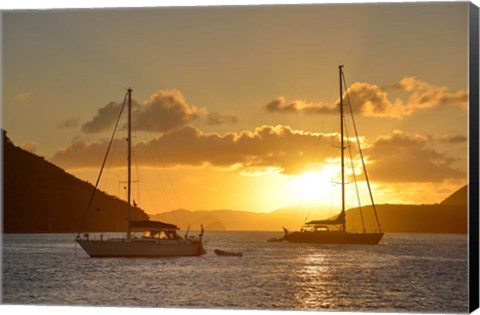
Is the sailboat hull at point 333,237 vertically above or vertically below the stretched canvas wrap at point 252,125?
below

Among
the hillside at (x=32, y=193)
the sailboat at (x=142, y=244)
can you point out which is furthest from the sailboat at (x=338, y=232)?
the hillside at (x=32, y=193)

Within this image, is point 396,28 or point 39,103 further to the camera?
point 39,103

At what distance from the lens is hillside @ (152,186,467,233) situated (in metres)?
16.5

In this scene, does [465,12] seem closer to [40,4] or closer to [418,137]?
[418,137]

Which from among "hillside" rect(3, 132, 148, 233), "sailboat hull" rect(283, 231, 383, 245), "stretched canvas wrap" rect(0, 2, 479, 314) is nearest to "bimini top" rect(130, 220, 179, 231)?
"hillside" rect(3, 132, 148, 233)

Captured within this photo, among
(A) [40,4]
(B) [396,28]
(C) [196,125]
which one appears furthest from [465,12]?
(A) [40,4]

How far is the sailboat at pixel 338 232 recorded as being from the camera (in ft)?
53.3

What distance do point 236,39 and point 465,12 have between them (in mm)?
3189

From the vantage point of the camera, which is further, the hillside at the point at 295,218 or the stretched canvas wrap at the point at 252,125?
the hillside at the point at 295,218

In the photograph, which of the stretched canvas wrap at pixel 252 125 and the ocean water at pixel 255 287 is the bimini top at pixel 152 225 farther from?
the ocean water at pixel 255 287

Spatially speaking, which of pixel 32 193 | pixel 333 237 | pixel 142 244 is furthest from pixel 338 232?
pixel 32 193

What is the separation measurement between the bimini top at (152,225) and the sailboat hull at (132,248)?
1.32 meters

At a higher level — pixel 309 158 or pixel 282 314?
pixel 309 158

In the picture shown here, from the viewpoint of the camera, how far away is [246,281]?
719 inches
